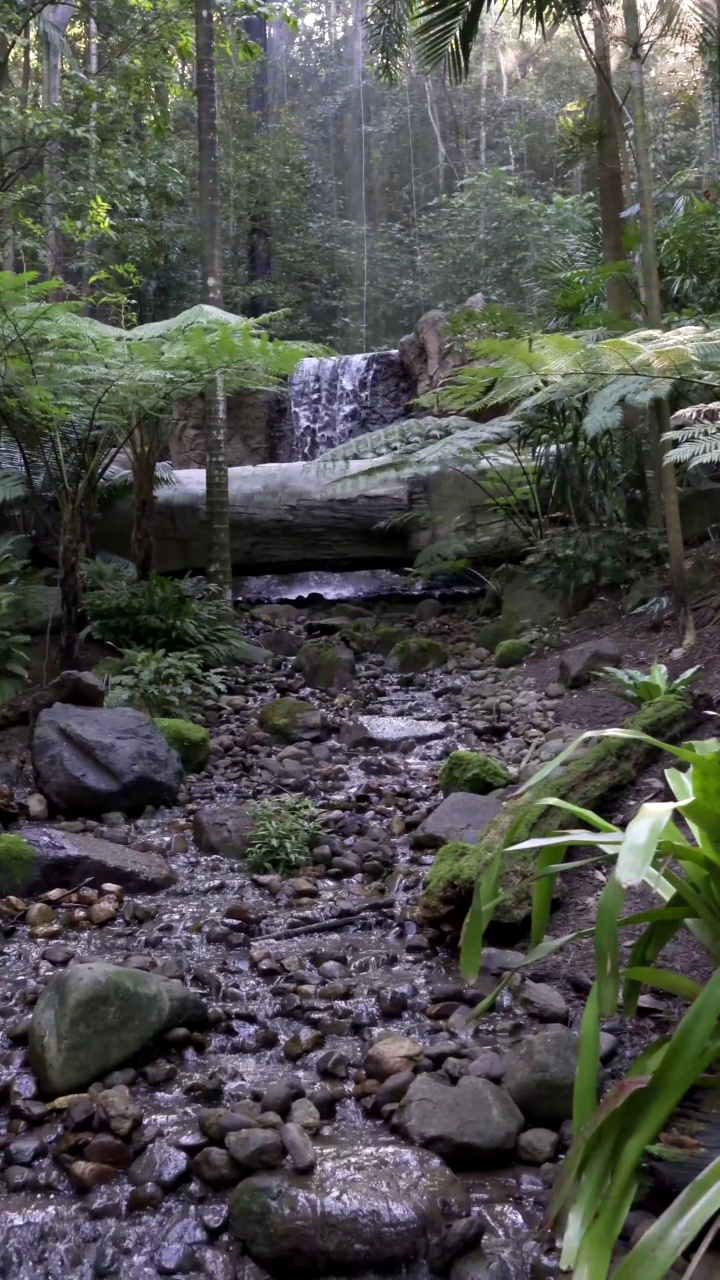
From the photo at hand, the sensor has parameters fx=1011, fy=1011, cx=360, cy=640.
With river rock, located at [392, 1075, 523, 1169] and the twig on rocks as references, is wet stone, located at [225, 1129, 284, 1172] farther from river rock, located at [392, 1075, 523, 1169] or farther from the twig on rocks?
the twig on rocks

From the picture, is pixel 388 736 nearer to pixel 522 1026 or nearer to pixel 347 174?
pixel 522 1026

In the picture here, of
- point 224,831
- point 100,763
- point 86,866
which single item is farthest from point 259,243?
point 86,866

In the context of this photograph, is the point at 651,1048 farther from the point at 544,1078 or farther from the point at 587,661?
the point at 587,661

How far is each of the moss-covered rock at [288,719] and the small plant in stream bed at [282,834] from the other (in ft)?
3.56

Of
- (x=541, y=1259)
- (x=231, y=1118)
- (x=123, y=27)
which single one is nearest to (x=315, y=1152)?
(x=231, y=1118)

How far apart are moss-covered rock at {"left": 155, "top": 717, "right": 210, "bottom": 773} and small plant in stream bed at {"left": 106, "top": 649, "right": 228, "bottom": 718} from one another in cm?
48

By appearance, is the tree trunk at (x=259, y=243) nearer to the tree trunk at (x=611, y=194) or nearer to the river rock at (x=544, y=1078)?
the tree trunk at (x=611, y=194)

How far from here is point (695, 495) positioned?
20.0 ft

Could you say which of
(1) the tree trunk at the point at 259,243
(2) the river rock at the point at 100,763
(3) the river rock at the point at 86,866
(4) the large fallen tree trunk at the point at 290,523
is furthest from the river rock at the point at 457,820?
(1) the tree trunk at the point at 259,243

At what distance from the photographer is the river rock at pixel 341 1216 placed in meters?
1.66

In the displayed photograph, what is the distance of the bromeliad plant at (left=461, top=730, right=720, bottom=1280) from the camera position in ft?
4.35

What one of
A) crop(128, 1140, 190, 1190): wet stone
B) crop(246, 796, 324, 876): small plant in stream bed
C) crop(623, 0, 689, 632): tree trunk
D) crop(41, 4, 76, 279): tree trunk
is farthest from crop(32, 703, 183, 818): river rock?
crop(41, 4, 76, 279): tree trunk

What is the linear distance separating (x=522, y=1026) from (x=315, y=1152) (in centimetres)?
63

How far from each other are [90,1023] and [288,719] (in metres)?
2.86
